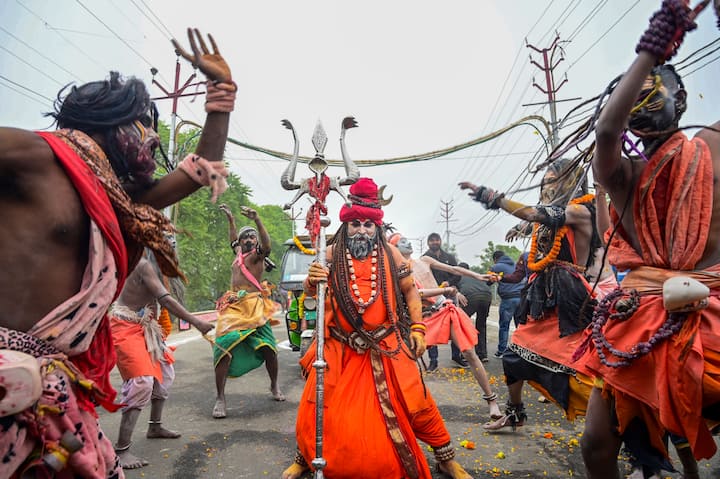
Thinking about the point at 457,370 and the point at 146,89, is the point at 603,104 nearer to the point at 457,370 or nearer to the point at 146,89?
the point at 146,89

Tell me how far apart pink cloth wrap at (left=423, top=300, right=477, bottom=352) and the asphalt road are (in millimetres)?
693

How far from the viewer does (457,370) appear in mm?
7535

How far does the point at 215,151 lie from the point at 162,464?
123 inches

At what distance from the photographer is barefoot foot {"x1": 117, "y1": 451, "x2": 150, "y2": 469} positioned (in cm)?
374

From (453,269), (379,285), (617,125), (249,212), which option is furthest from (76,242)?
(453,269)

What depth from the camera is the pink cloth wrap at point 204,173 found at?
1.77 metres

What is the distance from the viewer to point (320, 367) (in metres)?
3.10

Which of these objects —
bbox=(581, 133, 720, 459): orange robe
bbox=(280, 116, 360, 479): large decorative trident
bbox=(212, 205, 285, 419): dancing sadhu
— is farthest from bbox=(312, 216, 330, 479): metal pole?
bbox=(212, 205, 285, 419): dancing sadhu

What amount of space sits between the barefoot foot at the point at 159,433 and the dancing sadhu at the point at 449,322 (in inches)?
113

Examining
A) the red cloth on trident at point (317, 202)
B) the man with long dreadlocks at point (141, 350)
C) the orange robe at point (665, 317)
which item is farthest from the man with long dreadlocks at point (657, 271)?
the man with long dreadlocks at point (141, 350)

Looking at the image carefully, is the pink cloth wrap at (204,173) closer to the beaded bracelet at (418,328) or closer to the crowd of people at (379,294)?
the crowd of people at (379,294)

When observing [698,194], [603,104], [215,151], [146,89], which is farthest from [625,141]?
[146,89]

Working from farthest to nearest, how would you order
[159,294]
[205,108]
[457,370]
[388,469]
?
[457,370] < [159,294] < [388,469] < [205,108]

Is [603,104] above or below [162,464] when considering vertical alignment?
above
